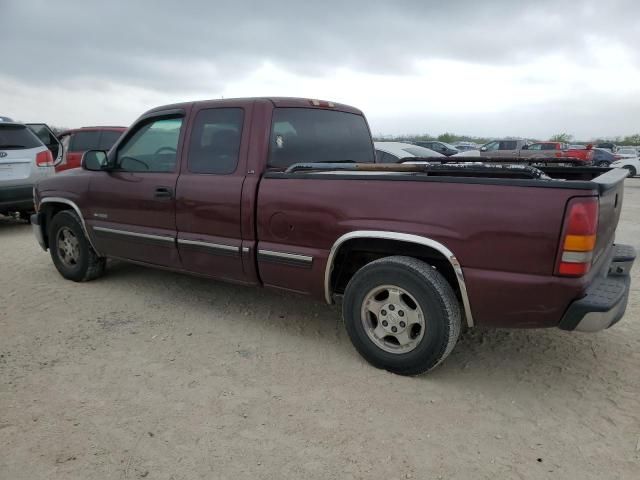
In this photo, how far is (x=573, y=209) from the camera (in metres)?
2.59

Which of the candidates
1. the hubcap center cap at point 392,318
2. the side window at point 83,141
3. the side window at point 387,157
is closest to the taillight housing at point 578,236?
the hubcap center cap at point 392,318

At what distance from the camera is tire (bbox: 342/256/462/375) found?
301 centimetres

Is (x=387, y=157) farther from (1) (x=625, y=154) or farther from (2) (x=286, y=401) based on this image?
(1) (x=625, y=154)

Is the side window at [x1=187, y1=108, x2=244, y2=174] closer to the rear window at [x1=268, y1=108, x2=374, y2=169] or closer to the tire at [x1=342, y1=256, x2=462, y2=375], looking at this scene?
the rear window at [x1=268, y1=108, x2=374, y2=169]

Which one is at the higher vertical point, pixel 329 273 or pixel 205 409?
pixel 329 273

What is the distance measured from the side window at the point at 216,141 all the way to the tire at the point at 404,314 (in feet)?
4.67

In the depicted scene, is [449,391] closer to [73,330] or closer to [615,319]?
[615,319]

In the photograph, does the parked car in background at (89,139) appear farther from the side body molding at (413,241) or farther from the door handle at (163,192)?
the side body molding at (413,241)

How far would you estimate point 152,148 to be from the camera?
4.50 metres

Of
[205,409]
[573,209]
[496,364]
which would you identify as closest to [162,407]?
[205,409]

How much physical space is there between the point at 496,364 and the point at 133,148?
359 centimetres

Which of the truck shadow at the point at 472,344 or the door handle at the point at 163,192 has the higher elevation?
the door handle at the point at 163,192

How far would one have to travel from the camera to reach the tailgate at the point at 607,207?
274 cm

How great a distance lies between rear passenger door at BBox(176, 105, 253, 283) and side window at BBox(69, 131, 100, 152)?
766 cm
